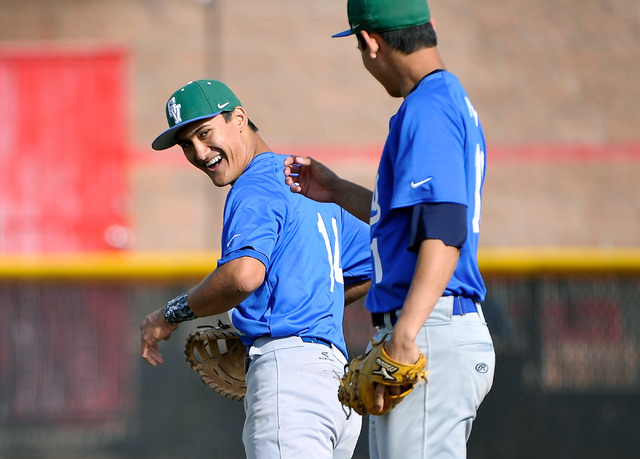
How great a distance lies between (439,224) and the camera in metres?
2.37

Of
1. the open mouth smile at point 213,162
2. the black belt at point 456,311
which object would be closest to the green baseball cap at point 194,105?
the open mouth smile at point 213,162

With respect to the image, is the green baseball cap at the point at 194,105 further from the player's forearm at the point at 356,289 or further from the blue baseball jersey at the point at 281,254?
the player's forearm at the point at 356,289

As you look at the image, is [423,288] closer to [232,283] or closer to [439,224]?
[439,224]

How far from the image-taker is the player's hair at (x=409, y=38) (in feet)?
8.42

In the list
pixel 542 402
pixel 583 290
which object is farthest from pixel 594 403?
pixel 583 290

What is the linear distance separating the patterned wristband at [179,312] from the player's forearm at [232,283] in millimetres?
99

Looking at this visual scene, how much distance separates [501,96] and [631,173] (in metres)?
2.17

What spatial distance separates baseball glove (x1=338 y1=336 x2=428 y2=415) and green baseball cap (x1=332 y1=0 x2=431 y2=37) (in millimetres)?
884

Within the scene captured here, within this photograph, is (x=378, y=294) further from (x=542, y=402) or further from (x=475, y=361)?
(x=542, y=402)

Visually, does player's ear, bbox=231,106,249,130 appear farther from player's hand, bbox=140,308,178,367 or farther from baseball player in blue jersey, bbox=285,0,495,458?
baseball player in blue jersey, bbox=285,0,495,458

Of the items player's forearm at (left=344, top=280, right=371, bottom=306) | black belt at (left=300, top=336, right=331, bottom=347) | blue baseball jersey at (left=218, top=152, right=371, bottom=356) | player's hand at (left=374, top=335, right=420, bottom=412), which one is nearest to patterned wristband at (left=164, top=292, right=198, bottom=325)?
blue baseball jersey at (left=218, top=152, right=371, bottom=356)

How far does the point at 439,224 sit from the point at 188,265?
4721 millimetres

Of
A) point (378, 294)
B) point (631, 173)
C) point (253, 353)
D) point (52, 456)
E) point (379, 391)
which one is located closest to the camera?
point (379, 391)

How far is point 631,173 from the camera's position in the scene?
13.0 metres
